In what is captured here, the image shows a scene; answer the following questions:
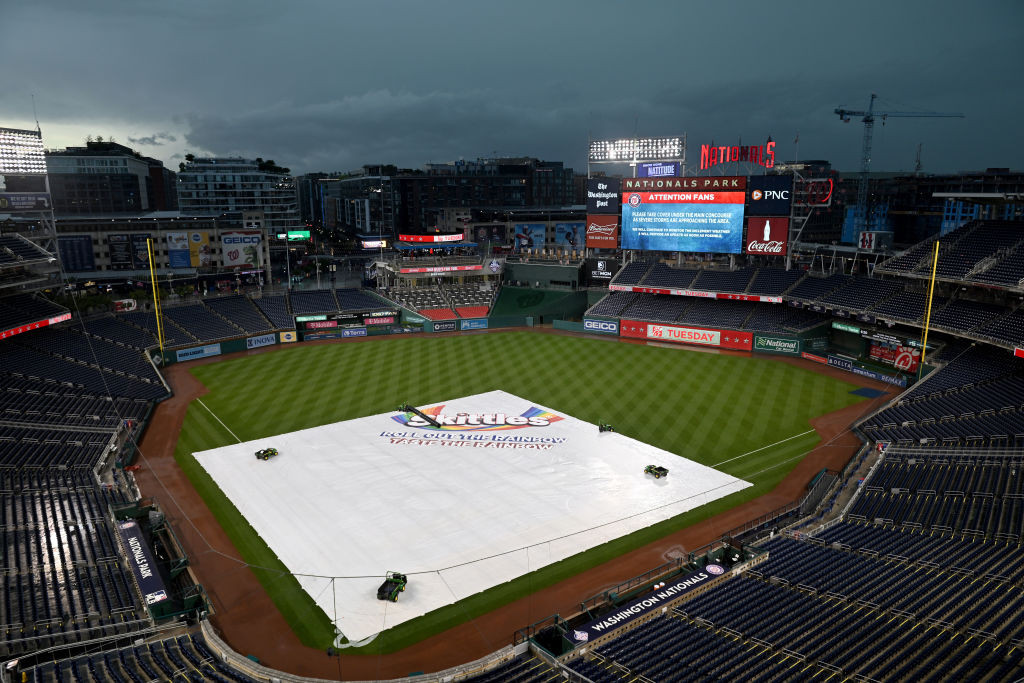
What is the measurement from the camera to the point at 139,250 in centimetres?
5919

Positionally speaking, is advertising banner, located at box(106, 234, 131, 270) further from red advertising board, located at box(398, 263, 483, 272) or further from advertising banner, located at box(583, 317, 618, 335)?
advertising banner, located at box(583, 317, 618, 335)

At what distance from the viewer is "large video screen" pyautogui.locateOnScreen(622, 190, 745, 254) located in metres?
55.2

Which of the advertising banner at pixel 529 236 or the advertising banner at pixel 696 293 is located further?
the advertising banner at pixel 529 236

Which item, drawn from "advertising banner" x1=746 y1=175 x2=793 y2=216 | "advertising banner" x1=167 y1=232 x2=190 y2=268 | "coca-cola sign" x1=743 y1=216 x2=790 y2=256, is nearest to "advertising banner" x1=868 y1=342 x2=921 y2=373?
"coca-cola sign" x1=743 y1=216 x2=790 y2=256

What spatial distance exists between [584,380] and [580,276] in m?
25.5

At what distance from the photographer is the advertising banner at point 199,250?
60.0 meters

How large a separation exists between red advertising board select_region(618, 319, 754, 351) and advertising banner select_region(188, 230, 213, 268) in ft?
137

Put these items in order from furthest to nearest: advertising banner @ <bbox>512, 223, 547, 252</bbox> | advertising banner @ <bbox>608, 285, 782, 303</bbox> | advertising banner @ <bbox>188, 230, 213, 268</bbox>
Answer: advertising banner @ <bbox>512, 223, 547, 252</bbox> < advertising banner @ <bbox>188, 230, 213, 268</bbox> < advertising banner @ <bbox>608, 285, 782, 303</bbox>

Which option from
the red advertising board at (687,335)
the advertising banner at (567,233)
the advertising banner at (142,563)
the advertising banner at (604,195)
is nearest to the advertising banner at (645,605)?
the advertising banner at (142,563)

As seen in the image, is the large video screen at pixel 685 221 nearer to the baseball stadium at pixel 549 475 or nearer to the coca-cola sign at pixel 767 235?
the baseball stadium at pixel 549 475

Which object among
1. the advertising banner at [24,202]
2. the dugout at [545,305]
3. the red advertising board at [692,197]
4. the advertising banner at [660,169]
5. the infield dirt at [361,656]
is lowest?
the infield dirt at [361,656]

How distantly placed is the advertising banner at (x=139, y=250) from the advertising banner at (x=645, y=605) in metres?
58.4

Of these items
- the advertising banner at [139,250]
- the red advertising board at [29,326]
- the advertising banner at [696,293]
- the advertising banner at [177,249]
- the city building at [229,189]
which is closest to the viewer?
the red advertising board at [29,326]

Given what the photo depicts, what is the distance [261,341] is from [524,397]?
2752 centimetres
